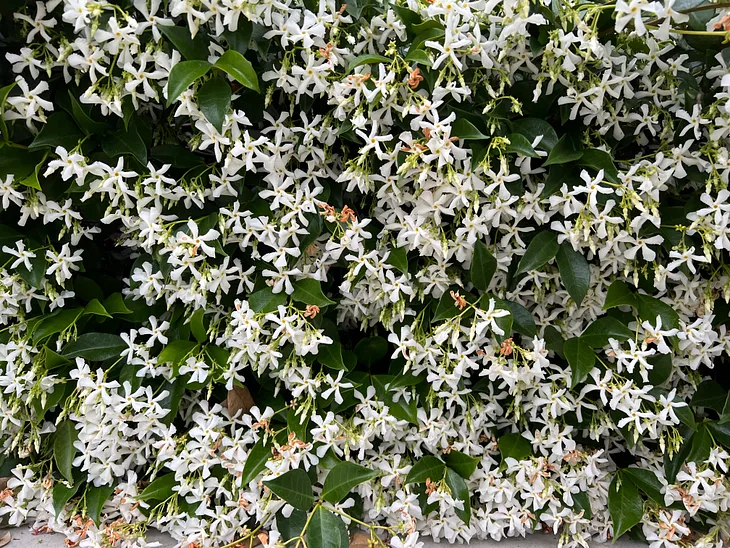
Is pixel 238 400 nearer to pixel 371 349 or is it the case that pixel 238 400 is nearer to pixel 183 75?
pixel 371 349

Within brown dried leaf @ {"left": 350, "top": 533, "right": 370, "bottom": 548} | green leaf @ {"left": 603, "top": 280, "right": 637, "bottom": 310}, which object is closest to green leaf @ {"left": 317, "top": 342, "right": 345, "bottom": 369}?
brown dried leaf @ {"left": 350, "top": 533, "right": 370, "bottom": 548}

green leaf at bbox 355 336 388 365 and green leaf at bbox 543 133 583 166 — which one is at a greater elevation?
green leaf at bbox 543 133 583 166

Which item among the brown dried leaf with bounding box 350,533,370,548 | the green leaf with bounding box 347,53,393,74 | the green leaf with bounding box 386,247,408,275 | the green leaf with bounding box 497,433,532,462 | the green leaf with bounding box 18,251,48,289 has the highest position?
the green leaf with bounding box 347,53,393,74

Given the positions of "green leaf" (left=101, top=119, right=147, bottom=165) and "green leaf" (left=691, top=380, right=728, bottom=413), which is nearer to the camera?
"green leaf" (left=101, top=119, right=147, bottom=165)

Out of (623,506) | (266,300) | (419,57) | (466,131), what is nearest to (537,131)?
(466,131)

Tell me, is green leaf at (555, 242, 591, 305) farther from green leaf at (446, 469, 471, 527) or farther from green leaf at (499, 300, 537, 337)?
green leaf at (446, 469, 471, 527)

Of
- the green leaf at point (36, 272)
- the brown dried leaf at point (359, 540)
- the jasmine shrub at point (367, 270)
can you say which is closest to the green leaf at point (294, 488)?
the jasmine shrub at point (367, 270)

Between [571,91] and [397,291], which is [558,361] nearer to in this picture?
[397,291]

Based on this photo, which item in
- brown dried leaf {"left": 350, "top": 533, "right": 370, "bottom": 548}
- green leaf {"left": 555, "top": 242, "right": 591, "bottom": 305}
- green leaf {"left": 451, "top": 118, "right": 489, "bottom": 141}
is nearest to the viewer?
green leaf {"left": 451, "top": 118, "right": 489, "bottom": 141}

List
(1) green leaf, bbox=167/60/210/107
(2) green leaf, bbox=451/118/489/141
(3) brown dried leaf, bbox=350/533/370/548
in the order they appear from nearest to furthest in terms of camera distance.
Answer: (1) green leaf, bbox=167/60/210/107
(2) green leaf, bbox=451/118/489/141
(3) brown dried leaf, bbox=350/533/370/548
